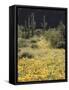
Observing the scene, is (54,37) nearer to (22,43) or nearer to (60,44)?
(60,44)

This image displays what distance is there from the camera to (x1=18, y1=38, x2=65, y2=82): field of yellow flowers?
734 cm

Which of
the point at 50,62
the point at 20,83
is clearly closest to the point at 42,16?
the point at 50,62

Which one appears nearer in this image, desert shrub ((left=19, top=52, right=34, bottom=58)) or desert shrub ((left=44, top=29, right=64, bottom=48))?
desert shrub ((left=19, top=52, right=34, bottom=58))

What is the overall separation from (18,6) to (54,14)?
0.84 meters

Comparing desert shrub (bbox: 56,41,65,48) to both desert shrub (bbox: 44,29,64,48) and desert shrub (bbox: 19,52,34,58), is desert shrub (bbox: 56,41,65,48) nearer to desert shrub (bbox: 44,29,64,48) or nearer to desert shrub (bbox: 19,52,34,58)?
desert shrub (bbox: 44,29,64,48)

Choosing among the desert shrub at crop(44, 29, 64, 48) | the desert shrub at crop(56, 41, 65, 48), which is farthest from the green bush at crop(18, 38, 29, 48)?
the desert shrub at crop(56, 41, 65, 48)

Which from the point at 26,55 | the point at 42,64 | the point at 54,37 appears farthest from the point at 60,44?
the point at 26,55

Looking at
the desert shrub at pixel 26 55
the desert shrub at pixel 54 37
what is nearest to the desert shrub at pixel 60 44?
the desert shrub at pixel 54 37

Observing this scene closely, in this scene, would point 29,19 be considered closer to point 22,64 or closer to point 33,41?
point 33,41

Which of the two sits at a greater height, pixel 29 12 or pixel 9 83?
pixel 29 12

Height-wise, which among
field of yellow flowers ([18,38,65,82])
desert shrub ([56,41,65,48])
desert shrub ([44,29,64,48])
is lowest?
field of yellow flowers ([18,38,65,82])

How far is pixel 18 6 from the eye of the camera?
7.26 m

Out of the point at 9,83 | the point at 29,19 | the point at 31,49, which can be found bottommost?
the point at 9,83

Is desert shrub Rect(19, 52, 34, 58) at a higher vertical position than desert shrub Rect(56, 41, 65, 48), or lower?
lower
